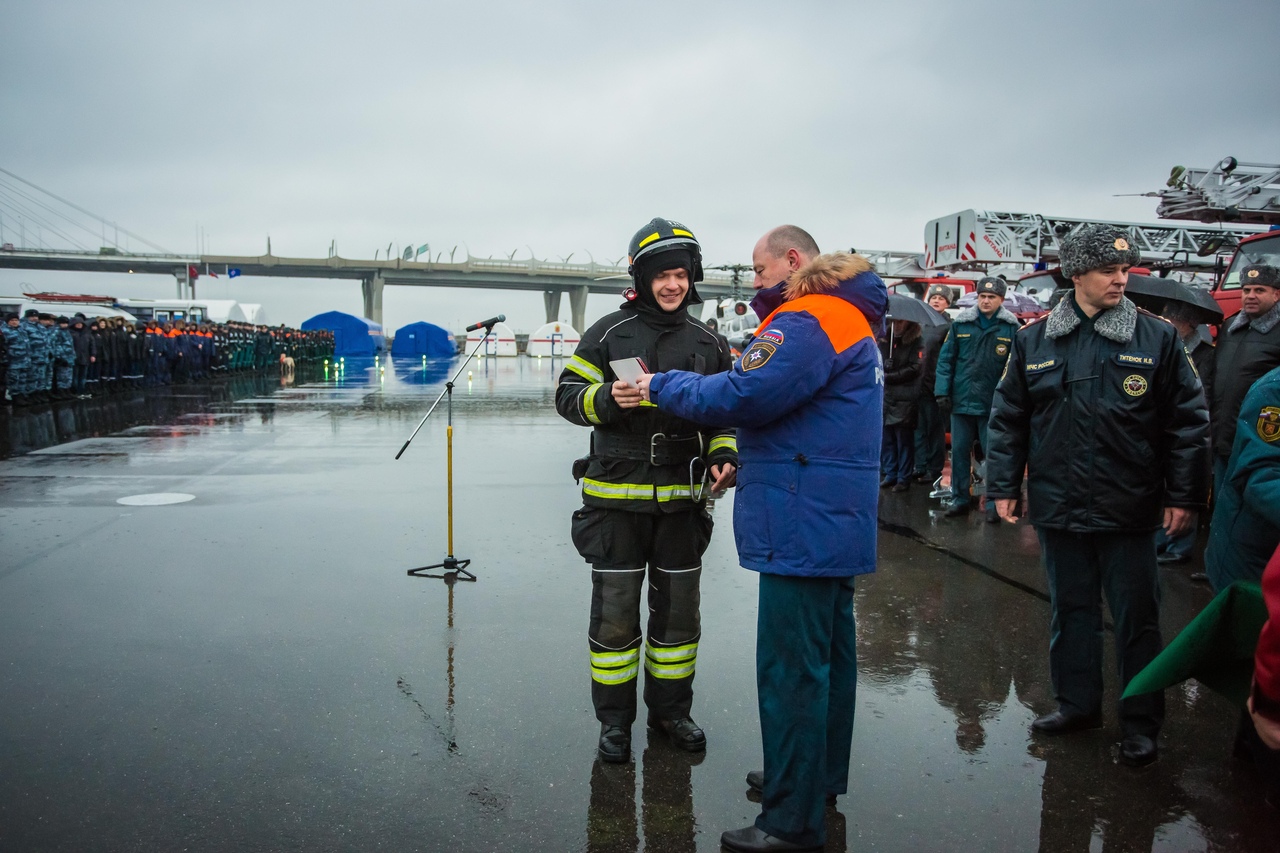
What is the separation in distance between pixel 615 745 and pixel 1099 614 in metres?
2.09

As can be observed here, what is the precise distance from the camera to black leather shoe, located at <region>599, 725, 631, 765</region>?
11.5ft

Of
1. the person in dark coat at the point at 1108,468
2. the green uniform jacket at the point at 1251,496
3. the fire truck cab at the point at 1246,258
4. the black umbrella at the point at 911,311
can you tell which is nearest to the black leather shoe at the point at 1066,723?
the person in dark coat at the point at 1108,468

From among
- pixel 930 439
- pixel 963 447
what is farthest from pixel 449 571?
pixel 930 439

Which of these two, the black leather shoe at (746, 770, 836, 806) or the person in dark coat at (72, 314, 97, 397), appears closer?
the black leather shoe at (746, 770, 836, 806)

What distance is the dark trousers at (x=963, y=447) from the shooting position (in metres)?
8.20

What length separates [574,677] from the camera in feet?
14.3

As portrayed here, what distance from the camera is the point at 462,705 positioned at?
4004mm

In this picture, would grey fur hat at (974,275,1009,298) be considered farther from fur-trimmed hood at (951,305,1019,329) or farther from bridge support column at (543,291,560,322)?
bridge support column at (543,291,560,322)

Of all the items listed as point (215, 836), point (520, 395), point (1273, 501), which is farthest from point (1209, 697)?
point (520, 395)

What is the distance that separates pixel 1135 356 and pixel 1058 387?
30cm

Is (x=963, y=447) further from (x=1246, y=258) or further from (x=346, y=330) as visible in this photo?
(x=346, y=330)

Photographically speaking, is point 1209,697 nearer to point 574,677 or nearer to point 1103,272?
point 1103,272

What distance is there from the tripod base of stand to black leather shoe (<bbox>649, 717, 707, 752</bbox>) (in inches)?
101

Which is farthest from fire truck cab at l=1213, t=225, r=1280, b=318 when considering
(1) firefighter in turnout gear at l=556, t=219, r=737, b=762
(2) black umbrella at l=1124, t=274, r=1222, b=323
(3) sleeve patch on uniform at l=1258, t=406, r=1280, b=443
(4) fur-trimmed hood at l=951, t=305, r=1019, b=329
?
(1) firefighter in turnout gear at l=556, t=219, r=737, b=762
